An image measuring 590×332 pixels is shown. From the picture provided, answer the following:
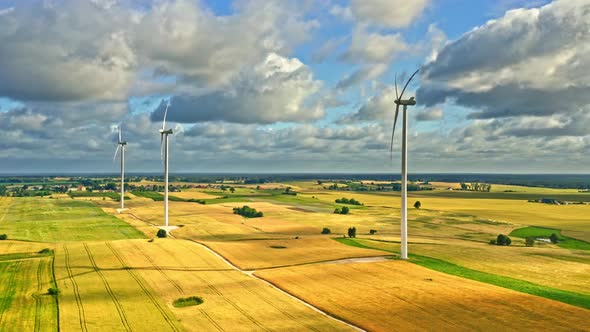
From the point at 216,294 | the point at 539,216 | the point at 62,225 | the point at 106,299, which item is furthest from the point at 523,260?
the point at 62,225

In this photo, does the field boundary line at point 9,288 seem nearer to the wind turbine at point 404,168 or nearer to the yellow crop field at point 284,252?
the yellow crop field at point 284,252

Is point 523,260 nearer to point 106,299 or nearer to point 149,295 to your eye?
point 149,295

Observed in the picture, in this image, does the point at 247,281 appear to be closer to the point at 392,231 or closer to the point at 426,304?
the point at 426,304

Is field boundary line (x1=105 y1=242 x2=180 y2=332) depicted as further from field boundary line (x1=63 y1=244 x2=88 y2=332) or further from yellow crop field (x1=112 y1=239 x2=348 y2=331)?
field boundary line (x1=63 y1=244 x2=88 y2=332)

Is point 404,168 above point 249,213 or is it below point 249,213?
above

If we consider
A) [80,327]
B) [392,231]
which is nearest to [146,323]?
[80,327]

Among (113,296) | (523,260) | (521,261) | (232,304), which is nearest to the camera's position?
(232,304)
